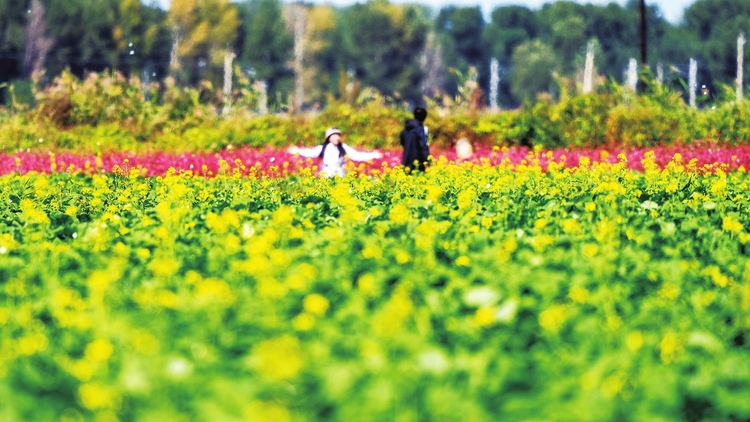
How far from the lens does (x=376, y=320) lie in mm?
3660

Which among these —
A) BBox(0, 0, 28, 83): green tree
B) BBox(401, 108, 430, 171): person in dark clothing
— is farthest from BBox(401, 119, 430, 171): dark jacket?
BBox(0, 0, 28, 83): green tree

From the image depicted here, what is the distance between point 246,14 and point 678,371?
93637 mm

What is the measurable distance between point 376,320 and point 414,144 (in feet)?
29.8

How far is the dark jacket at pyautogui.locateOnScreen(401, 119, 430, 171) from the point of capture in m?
12.6

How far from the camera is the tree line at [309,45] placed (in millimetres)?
63469

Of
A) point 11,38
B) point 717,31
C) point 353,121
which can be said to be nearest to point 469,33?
point 717,31

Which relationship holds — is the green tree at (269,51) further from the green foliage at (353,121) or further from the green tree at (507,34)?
the green foliage at (353,121)

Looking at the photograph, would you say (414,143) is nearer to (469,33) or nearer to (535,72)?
(535,72)

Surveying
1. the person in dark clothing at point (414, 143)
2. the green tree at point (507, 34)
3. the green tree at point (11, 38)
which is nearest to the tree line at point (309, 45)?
the green tree at point (11, 38)

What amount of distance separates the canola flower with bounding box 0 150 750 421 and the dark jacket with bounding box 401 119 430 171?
5959 mm

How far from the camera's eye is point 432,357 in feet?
10.9

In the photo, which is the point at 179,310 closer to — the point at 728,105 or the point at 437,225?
the point at 437,225

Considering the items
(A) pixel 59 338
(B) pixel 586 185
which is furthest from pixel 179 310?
(B) pixel 586 185

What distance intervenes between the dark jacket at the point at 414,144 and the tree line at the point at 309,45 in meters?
39.5
